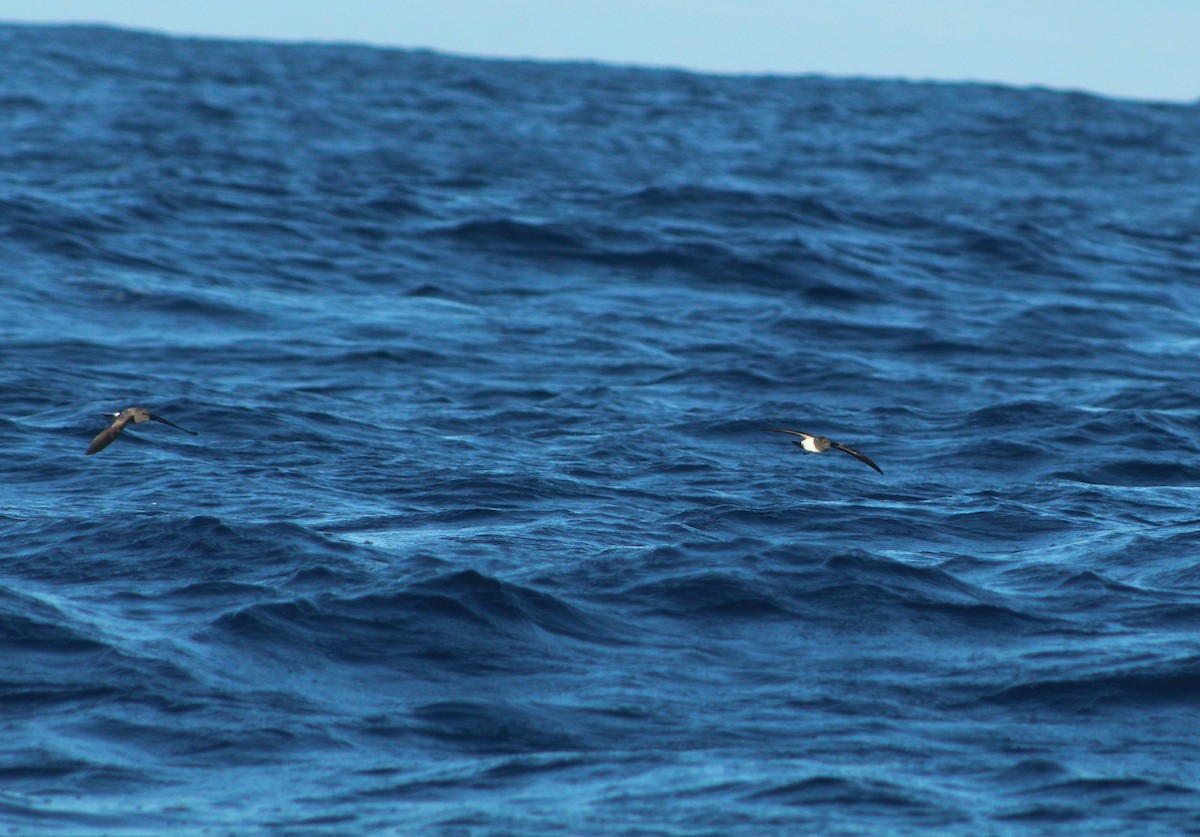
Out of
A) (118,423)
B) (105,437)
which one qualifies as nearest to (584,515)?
(118,423)

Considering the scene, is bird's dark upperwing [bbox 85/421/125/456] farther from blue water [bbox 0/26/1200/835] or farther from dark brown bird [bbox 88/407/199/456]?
blue water [bbox 0/26/1200/835]

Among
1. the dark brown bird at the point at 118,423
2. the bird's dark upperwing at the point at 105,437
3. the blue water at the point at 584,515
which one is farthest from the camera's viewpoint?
the dark brown bird at the point at 118,423

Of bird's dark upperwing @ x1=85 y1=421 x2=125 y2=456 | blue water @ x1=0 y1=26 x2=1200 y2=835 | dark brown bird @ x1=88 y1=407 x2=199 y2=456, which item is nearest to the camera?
blue water @ x1=0 y1=26 x2=1200 y2=835

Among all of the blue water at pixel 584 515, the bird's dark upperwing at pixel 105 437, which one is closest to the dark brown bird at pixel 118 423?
the bird's dark upperwing at pixel 105 437

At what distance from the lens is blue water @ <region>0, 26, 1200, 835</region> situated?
29.8ft

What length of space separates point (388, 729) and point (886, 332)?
51.1ft

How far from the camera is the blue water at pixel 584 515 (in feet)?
29.8

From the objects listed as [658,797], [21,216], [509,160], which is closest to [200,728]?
[658,797]

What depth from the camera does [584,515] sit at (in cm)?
1387

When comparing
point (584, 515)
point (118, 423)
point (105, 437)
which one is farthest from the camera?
point (584, 515)

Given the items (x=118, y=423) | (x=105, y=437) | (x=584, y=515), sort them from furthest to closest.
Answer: (x=584, y=515)
(x=118, y=423)
(x=105, y=437)

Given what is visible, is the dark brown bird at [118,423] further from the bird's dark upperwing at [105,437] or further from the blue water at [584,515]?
the blue water at [584,515]

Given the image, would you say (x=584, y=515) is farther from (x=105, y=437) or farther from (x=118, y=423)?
(x=105, y=437)

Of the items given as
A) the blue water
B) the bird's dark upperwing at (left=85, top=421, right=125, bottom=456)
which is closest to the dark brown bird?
the bird's dark upperwing at (left=85, top=421, right=125, bottom=456)
